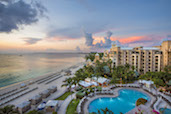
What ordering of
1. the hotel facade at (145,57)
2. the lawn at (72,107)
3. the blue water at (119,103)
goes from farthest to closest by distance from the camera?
the hotel facade at (145,57) < the blue water at (119,103) < the lawn at (72,107)

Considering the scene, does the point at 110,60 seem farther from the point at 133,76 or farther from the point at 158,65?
the point at 158,65

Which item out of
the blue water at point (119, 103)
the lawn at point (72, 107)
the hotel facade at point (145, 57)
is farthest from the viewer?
the hotel facade at point (145, 57)

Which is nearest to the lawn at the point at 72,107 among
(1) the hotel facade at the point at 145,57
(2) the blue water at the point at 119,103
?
(2) the blue water at the point at 119,103

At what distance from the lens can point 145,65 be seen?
36625 millimetres

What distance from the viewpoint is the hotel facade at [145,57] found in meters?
33.7

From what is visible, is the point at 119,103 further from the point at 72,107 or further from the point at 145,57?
the point at 145,57

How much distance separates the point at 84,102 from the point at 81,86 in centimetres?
843

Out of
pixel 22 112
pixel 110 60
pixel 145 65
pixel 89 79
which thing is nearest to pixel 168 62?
pixel 145 65

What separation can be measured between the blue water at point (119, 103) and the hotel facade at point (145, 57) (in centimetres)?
1949

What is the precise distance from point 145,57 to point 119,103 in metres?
27.0

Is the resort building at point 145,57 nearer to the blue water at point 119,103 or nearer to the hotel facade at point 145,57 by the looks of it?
the hotel facade at point 145,57

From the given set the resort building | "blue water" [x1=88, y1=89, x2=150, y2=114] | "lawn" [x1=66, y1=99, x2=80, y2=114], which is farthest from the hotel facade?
"lawn" [x1=66, y1=99, x2=80, y2=114]

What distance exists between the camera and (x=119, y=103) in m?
18.1

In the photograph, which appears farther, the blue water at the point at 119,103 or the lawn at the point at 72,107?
the blue water at the point at 119,103
